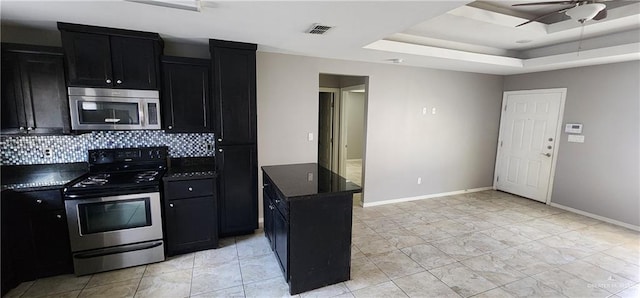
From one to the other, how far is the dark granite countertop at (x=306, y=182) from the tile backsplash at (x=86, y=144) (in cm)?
101

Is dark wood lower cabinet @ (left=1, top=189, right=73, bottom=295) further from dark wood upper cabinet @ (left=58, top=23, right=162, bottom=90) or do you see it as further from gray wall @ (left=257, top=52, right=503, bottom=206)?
gray wall @ (left=257, top=52, right=503, bottom=206)

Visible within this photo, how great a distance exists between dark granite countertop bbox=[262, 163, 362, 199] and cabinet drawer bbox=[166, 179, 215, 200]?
618 mm

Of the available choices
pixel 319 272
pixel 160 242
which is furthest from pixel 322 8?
pixel 160 242

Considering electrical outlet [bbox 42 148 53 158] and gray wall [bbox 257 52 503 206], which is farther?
gray wall [bbox 257 52 503 206]

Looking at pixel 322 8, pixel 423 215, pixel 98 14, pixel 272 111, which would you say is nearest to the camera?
pixel 322 8

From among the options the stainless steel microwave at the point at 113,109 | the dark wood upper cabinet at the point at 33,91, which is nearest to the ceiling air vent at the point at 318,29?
the stainless steel microwave at the point at 113,109

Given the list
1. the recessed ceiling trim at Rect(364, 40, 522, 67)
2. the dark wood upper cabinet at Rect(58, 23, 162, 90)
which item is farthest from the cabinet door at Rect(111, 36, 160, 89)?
the recessed ceiling trim at Rect(364, 40, 522, 67)

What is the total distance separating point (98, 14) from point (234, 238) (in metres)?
2.56

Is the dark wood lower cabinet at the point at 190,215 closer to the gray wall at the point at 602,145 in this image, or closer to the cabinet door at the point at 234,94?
the cabinet door at the point at 234,94

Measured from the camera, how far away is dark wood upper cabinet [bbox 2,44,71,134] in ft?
7.98

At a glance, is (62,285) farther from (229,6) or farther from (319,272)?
(229,6)

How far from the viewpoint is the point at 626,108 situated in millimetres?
3838

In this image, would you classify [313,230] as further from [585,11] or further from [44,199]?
[585,11]

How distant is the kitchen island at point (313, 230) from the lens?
2256 millimetres
